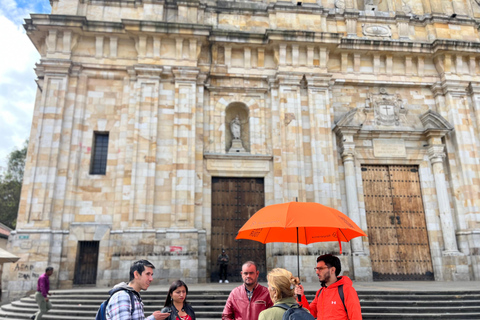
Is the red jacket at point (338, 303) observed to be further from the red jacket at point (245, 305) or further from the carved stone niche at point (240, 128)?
the carved stone niche at point (240, 128)

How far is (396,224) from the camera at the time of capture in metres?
16.4

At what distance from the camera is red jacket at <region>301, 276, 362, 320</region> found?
411 cm

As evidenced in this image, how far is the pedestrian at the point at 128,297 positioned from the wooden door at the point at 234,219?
11.7 metres

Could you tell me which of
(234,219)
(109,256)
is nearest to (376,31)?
(234,219)

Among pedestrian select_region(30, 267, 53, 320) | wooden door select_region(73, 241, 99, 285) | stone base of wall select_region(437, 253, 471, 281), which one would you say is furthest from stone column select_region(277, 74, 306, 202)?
pedestrian select_region(30, 267, 53, 320)

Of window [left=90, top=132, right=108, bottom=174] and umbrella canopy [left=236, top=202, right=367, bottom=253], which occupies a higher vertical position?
window [left=90, top=132, right=108, bottom=174]

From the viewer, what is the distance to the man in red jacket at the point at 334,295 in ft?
13.6

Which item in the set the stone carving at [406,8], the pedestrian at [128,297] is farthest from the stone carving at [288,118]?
the pedestrian at [128,297]

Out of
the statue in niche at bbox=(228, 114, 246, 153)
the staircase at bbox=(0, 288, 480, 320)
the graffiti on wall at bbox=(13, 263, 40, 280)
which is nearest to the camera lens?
the staircase at bbox=(0, 288, 480, 320)

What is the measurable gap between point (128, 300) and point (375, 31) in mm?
18543

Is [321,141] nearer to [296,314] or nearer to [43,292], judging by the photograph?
[43,292]

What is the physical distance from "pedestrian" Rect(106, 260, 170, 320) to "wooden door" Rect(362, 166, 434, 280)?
14029 mm

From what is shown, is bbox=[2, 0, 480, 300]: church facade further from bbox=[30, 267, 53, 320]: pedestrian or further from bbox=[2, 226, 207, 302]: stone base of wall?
bbox=[30, 267, 53, 320]: pedestrian

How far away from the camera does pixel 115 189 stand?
50.0ft
